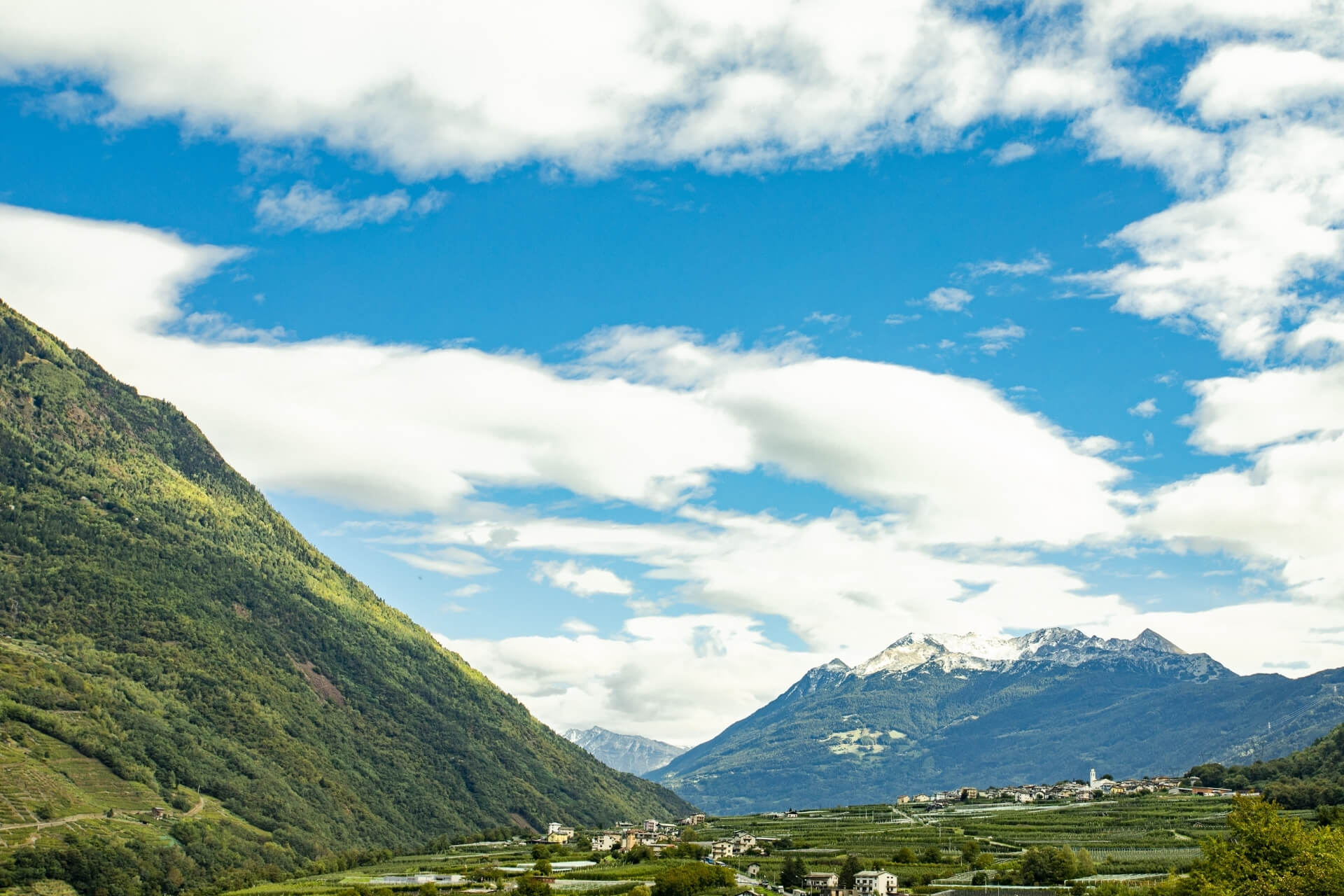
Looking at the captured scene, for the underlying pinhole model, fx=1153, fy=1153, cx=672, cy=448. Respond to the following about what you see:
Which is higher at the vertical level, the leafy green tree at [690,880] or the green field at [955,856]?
the leafy green tree at [690,880]

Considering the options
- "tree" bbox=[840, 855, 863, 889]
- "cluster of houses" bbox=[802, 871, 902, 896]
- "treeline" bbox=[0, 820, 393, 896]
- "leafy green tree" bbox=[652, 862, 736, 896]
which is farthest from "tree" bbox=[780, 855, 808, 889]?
"treeline" bbox=[0, 820, 393, 896]

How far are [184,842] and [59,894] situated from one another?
39.0 m

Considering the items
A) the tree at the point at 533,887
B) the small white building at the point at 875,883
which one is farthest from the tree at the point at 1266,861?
the tree at the point at 533,887

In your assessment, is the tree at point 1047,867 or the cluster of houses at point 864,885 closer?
the tree at point 1047,867

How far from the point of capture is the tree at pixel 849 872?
14612cm

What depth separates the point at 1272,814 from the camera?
10806 centimetres

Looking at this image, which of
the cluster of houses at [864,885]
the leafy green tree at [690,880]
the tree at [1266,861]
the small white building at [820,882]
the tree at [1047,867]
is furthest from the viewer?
the small white building at [820,882]

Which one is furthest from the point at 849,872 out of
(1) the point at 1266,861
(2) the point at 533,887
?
(1) the point at 1266,861

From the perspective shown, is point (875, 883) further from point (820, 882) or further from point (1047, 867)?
point (1047, 867)

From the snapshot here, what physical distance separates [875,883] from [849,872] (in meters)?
6.80

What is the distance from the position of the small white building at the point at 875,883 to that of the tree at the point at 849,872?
1.51 meters

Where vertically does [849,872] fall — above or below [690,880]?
below

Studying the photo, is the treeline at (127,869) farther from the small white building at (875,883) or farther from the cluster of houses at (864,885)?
the small white building at (875,883)

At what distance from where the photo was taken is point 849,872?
486 ft
